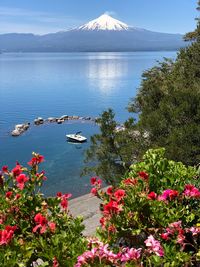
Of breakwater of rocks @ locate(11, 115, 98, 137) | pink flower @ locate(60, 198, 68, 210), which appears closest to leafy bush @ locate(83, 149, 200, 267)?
pink flower @ locate(60, 198, 68, 210)

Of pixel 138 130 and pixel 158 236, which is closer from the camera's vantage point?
pixel 158 236

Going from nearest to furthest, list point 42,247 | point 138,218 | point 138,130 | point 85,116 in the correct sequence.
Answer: point 42,247 → point 138,218 → point 138,130 → point 85,116

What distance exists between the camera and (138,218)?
506 cm

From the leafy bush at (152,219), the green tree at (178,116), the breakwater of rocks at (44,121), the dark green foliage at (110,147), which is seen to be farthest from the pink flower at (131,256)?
the breakwater of rocks at (44,121)

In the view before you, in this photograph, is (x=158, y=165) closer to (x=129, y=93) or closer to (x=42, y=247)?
(x=42, y=247)

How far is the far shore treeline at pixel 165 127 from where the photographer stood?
18.7 m

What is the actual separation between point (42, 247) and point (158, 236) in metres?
1.46

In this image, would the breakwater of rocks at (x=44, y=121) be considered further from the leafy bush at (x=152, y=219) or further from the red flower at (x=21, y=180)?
the red flower at (x=21, y=180)

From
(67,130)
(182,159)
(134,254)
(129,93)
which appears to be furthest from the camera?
(129,93)

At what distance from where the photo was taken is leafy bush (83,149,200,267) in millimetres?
3988

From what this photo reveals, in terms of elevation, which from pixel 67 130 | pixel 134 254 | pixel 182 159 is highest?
pixel 134 254

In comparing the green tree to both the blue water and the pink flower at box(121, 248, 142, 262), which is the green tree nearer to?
the blue water

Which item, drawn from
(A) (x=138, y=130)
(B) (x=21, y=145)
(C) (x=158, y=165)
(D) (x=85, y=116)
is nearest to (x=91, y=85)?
(D) (x=85, y=116)

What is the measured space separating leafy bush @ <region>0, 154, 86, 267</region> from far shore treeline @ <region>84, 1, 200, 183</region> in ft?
36.0
